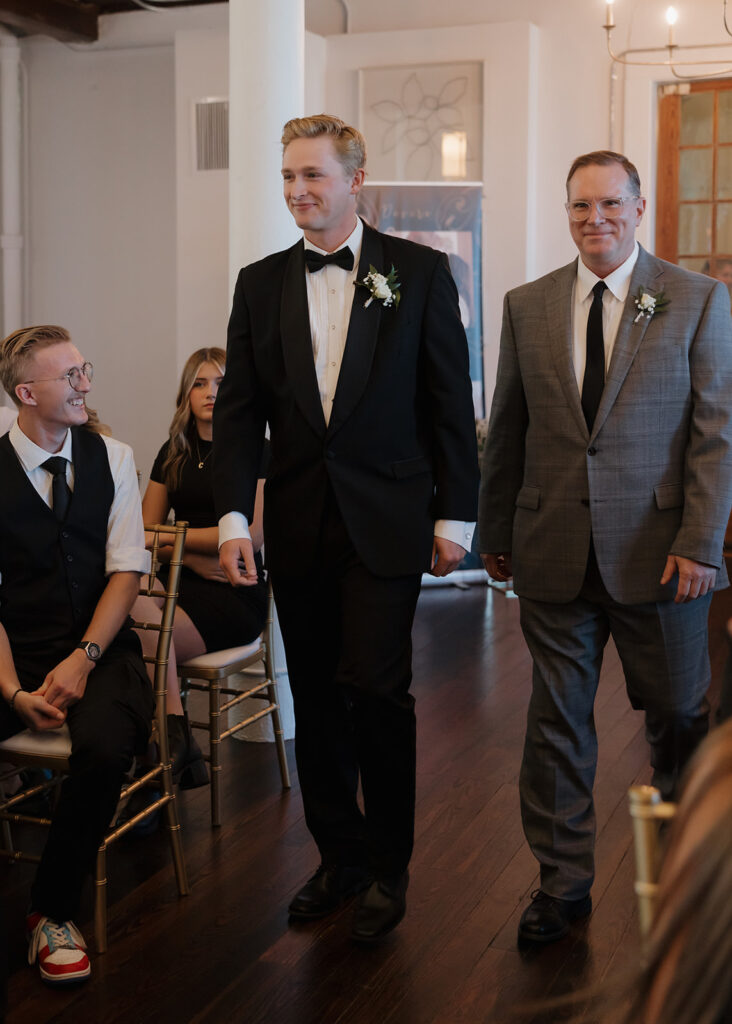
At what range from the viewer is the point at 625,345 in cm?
250

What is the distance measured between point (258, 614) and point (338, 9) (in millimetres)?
5252

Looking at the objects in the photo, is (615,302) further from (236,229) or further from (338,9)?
(338,9)

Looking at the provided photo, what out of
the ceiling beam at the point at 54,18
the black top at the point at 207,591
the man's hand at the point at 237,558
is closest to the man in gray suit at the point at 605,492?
the man's hand at the point at 237,558

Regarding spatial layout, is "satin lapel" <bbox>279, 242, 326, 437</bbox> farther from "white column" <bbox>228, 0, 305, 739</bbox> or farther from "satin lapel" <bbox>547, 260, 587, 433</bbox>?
"white column" <bbox>228, 0, 305, 739</bbox>

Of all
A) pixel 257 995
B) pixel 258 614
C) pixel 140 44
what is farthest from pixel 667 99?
pixel 257 995

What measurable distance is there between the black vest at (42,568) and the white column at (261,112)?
1.41m

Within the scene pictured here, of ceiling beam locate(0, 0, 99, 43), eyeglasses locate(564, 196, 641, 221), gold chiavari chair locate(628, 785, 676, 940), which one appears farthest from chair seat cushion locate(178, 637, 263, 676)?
ceiling beam locate(0, 0, 99, 43)

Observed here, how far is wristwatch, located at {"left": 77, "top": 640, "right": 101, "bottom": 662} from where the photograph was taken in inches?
108

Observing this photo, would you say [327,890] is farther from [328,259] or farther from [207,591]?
[328,259]

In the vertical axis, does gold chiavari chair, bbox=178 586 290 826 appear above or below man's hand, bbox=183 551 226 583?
below

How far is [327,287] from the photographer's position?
2631mm

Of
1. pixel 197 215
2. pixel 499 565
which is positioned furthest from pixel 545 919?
pixel 197 215

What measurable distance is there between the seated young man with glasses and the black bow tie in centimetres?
65

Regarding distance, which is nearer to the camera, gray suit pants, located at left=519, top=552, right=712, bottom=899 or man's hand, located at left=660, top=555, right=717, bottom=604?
man's hand, located at left=660, top=555, right=717, bottom=604
